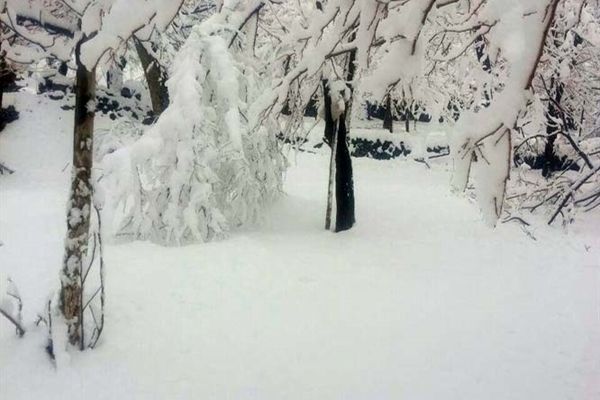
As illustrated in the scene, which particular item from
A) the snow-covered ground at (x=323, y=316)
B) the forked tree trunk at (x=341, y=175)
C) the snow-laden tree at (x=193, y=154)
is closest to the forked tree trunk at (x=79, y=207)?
the snow-covered ground at (x=323, y=316)

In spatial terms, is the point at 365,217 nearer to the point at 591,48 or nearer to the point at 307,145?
the point at 591,48

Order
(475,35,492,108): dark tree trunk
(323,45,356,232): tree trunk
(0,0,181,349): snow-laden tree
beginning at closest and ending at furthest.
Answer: (0,0,181,349): snow-laden tree → (475,35,492,108): dark tree trunk → (323,45,356,232): tree trunk

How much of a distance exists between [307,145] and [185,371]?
58.4ft

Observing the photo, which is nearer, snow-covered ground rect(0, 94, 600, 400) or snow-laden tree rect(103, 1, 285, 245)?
snow-covered ground rect(0, 94, 600, 400)

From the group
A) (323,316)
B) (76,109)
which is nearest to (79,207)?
(76,109)

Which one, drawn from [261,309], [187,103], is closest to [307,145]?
[187,103]

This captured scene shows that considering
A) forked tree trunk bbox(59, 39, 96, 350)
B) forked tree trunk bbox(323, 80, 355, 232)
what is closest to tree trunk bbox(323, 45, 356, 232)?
forked tree trunk bbox(323, 80, 355, 232)

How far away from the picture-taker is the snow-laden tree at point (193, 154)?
31.8 feet

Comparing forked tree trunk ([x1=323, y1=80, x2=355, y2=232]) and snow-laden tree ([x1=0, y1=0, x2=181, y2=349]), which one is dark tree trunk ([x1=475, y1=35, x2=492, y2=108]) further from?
snow-laden tree ([x1=0, y1=0, x2=181, y2=349])

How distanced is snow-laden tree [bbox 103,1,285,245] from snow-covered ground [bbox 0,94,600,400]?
2.89 feet

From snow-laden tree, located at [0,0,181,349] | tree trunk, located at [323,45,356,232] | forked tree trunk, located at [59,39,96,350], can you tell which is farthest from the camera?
tree trunk, located at [323,45,356,232]

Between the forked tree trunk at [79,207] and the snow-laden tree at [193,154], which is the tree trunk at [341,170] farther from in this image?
the forked tree trunk at [79,207]

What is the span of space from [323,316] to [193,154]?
429cm

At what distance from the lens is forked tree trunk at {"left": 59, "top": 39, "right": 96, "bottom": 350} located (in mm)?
4719
